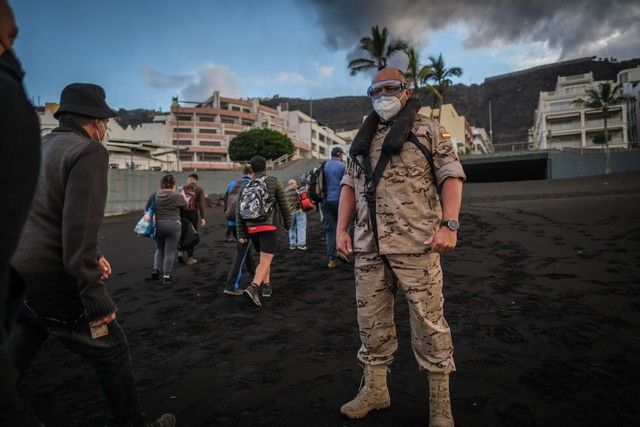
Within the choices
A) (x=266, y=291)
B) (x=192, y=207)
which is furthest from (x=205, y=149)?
(x=266, y=291)

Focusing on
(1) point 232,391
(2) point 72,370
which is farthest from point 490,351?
(2) point 72,370

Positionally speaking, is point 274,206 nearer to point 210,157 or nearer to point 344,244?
point 344,244

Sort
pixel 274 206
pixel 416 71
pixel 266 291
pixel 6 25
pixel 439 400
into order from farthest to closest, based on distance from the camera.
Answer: pixel 416 71
pixel 266 291
pixel 274 206
pixel 439 400
pixel 6 25

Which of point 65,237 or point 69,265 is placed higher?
point 65,237

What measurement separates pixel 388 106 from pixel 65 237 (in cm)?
198

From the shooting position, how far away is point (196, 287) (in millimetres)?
6406

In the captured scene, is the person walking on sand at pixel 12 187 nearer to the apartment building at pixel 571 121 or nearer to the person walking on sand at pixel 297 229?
the person walking on sand at pixel 297 229

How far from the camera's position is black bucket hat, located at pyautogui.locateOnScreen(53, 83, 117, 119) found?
7.03ft

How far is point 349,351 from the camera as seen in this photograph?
3598mm

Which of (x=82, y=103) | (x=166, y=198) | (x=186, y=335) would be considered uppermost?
(x=82, y=103)

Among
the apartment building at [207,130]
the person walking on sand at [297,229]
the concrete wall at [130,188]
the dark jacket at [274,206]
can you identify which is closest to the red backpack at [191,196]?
the person walking on sand at [297,229]

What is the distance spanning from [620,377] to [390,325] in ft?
6.01

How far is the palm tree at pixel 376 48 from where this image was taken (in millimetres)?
Result: 31562

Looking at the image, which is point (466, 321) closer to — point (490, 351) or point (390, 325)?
point (490, 351)
